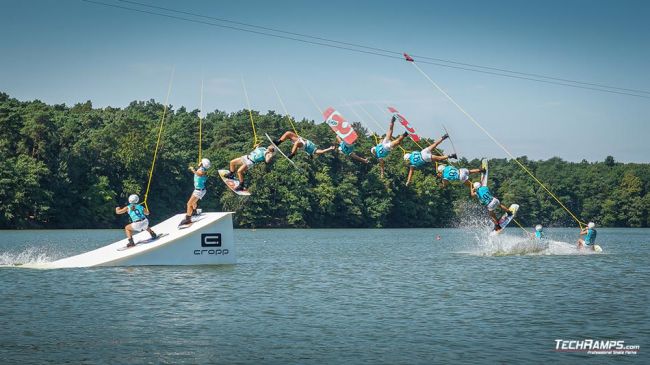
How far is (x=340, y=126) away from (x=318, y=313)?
8709 mm

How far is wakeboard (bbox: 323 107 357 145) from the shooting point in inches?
1097

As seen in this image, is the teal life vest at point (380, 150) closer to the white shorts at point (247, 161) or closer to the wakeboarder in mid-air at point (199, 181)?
the white shorts at point (247, 161)

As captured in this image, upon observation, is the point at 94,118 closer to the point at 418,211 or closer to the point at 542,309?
the point at 418,211

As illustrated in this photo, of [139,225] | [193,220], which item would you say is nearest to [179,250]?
[193,220]

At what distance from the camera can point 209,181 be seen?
94.8 metres

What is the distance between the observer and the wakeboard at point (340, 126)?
27.9m

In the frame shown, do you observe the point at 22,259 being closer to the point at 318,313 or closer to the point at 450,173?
the point at 450,173

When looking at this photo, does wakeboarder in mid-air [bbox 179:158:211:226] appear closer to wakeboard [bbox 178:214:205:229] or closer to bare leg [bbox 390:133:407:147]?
wakeboard [bbox 178:214:205:229]

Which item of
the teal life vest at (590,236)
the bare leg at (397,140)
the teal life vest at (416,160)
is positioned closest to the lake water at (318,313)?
the teal life vest at (416,160)

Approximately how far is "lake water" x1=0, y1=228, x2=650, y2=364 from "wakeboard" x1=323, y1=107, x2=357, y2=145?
4889 millimetres

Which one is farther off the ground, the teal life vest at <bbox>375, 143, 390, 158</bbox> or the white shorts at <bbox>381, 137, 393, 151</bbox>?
the white shorts at <bbox>381, 137, 393, 151</bbox>

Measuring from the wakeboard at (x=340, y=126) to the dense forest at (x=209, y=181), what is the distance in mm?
54894

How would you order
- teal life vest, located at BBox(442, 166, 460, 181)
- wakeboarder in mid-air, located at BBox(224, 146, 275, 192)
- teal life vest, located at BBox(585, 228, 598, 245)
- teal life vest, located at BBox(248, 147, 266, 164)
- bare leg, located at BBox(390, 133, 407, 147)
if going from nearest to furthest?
bare leg, located at BBox(390, 133, 407, 147)
wakeboarder in mid-air, located at BBox(224, 146, 275, 192)
teal life vest, located at BBox(248, 147, 266, 164)
teal life vest, located at BBox(442, 166, 460, 181)
teal life vest, located at BBox(585, 228, 598, 245)

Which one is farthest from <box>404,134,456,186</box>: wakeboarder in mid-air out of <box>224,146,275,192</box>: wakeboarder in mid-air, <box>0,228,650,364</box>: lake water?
<box>224,146,275,192</box>: wakeboarder in mid-air
